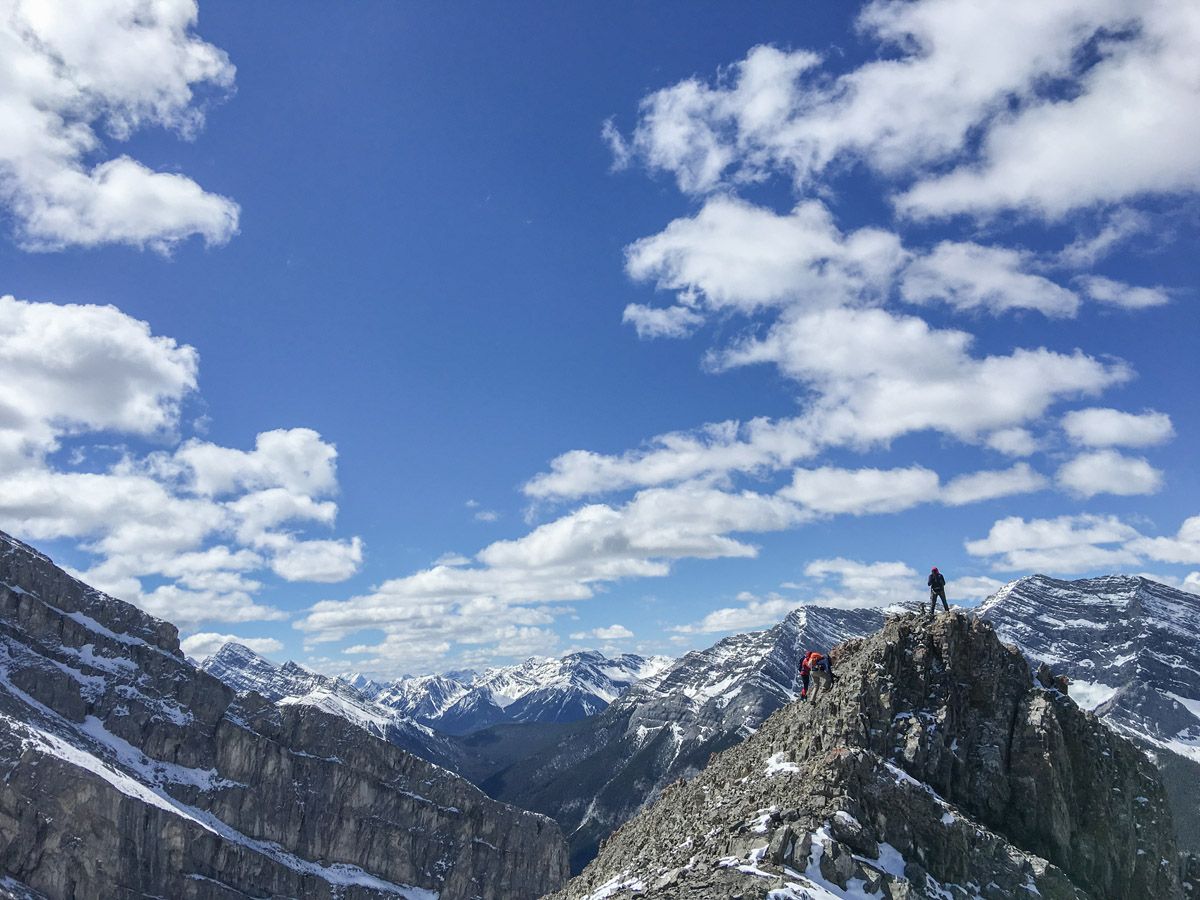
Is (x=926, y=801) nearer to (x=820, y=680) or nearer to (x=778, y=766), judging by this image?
(x=778, y=766)

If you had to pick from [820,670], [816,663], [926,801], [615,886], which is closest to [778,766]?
[820,670]

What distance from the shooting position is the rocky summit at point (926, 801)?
204 feet

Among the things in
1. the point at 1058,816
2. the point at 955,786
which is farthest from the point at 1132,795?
the point at 955,786

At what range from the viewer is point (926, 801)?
224ft

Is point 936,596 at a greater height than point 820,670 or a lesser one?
greater

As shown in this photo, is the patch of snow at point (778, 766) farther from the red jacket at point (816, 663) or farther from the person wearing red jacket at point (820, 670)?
the red jacket at point (816, 663)

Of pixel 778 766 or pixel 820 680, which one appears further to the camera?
pixel 820 680

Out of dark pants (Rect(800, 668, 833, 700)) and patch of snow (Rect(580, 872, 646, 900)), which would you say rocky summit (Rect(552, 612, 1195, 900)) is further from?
dark pants (Rect(800, 668, 833, 700))

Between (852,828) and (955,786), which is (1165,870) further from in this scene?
(852,828)

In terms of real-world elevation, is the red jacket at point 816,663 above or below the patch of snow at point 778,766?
above

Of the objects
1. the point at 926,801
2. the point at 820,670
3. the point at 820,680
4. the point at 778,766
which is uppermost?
the point at 820,670

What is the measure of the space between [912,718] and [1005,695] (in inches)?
424

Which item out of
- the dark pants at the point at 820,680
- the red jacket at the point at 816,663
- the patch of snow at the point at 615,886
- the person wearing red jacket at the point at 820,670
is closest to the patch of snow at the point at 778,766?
the dark pants at the point at 820,680

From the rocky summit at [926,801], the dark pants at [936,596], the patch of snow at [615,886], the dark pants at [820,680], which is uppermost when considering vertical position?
the dark pants at [936,596]
